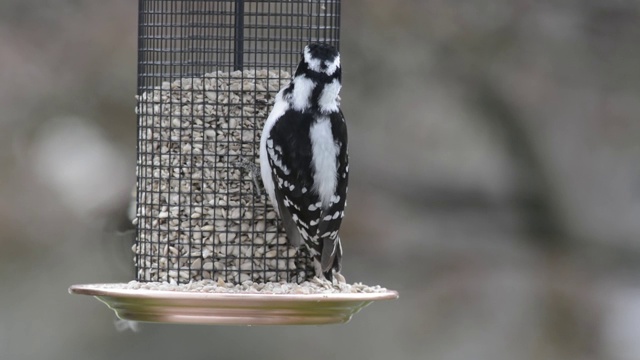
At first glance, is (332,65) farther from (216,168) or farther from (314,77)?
(216,168)

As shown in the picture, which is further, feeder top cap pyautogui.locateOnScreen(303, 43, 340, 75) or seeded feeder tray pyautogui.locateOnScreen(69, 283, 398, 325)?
feeder top cap pyautogui.locateOnScreen(303, 43, 340, 75)

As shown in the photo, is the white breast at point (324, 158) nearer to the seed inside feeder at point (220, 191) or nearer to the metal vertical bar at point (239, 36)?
the seed inside feeder at point (220, 191)

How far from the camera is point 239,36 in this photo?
7.29 m

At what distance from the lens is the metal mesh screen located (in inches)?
286

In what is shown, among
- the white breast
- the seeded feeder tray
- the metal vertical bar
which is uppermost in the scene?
the metal vertical bar

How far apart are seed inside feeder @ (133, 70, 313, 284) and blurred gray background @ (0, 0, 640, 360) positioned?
2.94 m

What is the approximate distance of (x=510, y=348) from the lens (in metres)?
10.8

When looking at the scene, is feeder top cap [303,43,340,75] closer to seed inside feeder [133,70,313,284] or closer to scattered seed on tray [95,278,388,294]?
seed inside feeder [133,70,313,284]

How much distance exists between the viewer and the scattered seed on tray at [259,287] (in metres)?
6.86

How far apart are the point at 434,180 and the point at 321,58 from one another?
3789 millimetres

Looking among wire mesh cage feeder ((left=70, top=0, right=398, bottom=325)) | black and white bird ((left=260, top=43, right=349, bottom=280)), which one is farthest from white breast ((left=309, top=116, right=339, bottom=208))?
wire mesh cage feeder ((left=70, top=0, right=398, bottom=325))

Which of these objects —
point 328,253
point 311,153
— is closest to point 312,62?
point 311,153

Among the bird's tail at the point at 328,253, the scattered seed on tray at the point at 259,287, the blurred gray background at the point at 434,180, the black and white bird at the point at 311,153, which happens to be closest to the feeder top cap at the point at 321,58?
the black and white bird at the point at 311,153

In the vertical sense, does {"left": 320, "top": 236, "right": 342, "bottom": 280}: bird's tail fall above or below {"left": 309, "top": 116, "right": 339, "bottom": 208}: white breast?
below
